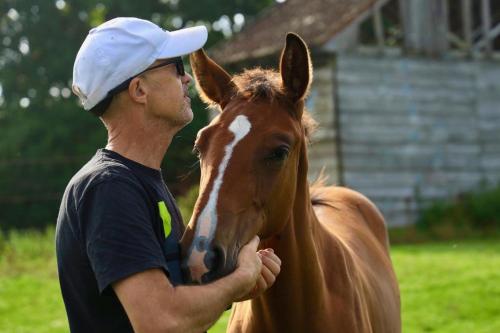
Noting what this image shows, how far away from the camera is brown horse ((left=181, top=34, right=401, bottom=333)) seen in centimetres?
287

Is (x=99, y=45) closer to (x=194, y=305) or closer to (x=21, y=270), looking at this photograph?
(x=194, y=305)

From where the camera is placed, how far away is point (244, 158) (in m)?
3.04

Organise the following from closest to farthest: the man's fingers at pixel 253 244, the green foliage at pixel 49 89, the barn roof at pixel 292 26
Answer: the man's fingers at pixel 253 244 < the barn roof at pixel 292 26 < the green foliage at pixel 49 89

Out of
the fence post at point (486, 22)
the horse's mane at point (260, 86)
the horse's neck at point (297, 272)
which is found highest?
the horse's mane at point (260, 86)

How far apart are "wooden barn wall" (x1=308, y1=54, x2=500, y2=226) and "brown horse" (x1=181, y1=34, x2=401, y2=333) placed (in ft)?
42.1

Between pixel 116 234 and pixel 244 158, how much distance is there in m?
0.80

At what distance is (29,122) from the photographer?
2980 cm

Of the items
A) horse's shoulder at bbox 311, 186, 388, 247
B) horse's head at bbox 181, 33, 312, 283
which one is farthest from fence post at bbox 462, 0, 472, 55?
horse's head at bbox 181, 33, 312, 283

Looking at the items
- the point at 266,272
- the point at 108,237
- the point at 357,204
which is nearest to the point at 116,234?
the point at 108,237

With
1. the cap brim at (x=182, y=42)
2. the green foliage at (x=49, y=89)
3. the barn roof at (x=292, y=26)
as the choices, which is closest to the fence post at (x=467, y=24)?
the barn roof at (x=292, y=26)

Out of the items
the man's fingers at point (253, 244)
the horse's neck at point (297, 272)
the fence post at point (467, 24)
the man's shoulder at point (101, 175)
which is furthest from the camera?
the fence post at point (467, 24)

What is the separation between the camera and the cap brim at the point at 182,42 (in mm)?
2723

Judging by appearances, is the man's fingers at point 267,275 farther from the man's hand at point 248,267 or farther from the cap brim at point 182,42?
the cap brim at point 182,42

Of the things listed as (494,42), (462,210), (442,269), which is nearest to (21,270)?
(442,269)
